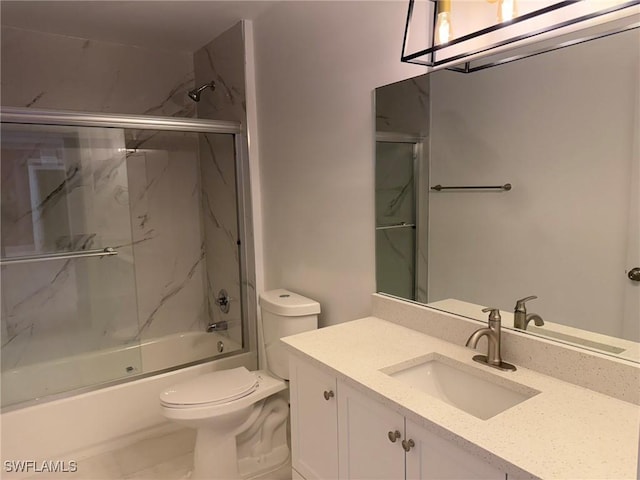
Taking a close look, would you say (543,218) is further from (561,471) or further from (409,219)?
(561,471)

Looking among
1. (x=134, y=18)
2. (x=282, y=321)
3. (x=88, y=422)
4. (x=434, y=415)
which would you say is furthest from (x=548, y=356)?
(x=134, y=18)

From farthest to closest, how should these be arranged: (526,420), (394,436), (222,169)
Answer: (222,169) < (394,436) < (526,420)

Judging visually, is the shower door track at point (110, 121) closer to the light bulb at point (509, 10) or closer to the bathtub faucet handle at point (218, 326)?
the bathtub faucet handle at point (218, 326)

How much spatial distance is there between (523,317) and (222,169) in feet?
7.40

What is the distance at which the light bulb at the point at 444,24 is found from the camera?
1.54 meters

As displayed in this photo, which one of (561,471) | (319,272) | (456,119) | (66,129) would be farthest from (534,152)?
(66,129)

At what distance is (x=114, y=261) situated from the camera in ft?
9.63

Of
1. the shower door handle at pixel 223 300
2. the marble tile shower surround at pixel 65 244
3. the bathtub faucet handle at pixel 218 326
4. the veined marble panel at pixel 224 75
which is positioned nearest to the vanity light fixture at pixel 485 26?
the veined marble panel at pixel 224 75

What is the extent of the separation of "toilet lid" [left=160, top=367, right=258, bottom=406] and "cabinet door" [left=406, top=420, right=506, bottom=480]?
1.09 metres

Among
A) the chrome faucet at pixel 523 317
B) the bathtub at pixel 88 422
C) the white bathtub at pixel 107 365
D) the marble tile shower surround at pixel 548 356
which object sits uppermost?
the chrome faucet at pixel 523 317

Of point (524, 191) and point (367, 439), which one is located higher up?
point (524, 191)

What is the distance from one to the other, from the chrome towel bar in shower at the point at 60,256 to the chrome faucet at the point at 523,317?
2504mm

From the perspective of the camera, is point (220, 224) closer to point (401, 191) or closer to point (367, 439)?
point (401, 191)

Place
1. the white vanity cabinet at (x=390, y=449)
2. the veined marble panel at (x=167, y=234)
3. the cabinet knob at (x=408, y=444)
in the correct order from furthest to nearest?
the veined marble panel at (x=167, y=234) < the cabinet knob at (x=408, y=444) < the white vanity cabinet at (x=390, y=449)
